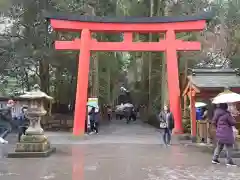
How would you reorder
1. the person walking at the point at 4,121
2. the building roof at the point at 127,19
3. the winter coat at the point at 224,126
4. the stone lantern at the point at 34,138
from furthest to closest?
1. the building roof at the point at 127,19
2. the person walking at the point at 4,121
3. the stone lantern at the point at 34,138
4. the winter coat at the point at 224,126

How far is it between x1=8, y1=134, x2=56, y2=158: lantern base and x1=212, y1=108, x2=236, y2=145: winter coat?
207 inches

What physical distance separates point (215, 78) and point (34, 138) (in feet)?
26.4

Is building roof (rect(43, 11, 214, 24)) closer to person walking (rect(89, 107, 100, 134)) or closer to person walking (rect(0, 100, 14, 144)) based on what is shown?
person walking (rect(89, 107, 100, 134))

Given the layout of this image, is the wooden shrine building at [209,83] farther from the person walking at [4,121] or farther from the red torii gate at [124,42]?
the person walking at [4,121]

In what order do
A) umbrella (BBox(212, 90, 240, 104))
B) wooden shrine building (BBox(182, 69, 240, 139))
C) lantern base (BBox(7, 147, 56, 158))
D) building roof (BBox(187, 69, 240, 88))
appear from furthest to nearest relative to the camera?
building roof (BBox(187, 69, 240, 88)) < wooden shrine building (BBox(182, 69, 240, 139)) < lantern base (BBox(7, 147, 56, 158)) < umbrella (BBox(212, 90, 240, 104))

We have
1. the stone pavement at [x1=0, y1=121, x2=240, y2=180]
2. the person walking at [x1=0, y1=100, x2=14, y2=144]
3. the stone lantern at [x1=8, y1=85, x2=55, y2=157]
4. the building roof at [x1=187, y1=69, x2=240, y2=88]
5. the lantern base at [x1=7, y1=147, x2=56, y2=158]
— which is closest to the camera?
the stone pavement at [x1=0, y1=121, x2=240, y2=180]

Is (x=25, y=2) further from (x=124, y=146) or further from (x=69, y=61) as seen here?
(x=124, y=146)

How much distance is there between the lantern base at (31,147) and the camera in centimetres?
1200

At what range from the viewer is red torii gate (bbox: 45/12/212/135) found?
1858 cm

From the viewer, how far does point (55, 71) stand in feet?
86.9

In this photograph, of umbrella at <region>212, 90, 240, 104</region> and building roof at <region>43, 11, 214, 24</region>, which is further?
building roof at <region>43, 11, 214, 24</region>

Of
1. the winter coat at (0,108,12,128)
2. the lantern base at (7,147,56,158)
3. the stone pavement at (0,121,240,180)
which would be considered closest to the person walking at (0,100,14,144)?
the winter coat at (0,108,12,128)

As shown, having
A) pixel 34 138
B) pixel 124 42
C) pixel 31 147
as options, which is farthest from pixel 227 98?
pixel 124 42

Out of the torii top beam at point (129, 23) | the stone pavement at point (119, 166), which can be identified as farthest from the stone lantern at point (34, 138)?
the torii top beam at point (129, 23)
